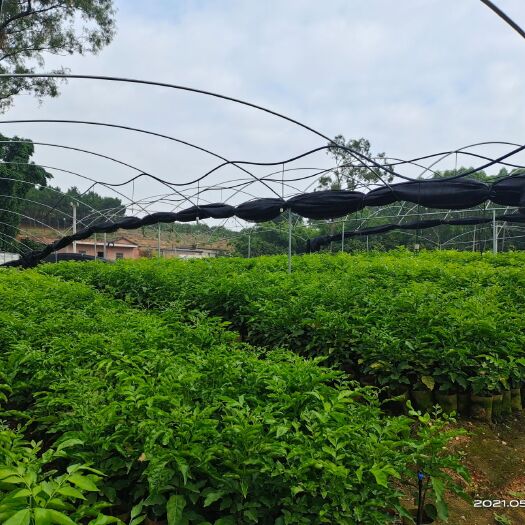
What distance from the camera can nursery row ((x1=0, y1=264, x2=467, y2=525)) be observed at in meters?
1.54

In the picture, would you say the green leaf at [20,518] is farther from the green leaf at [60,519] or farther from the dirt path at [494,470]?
the dirt path at [494,470]

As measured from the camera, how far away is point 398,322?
358 cm

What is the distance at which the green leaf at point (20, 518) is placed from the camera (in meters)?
1.11

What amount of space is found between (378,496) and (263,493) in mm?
449

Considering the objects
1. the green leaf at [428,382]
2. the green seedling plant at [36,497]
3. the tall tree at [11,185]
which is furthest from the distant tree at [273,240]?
the green seedling plant at [36,497]

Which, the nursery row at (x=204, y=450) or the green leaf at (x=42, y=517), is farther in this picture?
the nursery row at (x=204, y=450)

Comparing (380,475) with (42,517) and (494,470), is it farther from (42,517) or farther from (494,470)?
(494,470)

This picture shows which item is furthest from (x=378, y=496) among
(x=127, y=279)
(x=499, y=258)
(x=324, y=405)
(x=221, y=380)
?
(x=499, y=258)

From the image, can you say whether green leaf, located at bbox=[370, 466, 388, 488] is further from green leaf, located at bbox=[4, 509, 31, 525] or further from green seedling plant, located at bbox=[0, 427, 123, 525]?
green leaf, located at bbox=[4, 509, 31, 525]

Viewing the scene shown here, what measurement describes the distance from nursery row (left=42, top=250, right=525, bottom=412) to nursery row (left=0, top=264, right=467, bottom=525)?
1007 mm

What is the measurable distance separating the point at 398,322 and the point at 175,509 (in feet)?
8.29

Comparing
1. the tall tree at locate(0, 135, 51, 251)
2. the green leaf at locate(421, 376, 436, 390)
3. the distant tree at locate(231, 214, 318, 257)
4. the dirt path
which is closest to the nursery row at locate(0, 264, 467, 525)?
the dirt path

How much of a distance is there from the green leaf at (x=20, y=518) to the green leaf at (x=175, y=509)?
0.54 meters

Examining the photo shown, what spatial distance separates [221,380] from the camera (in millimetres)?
2377
